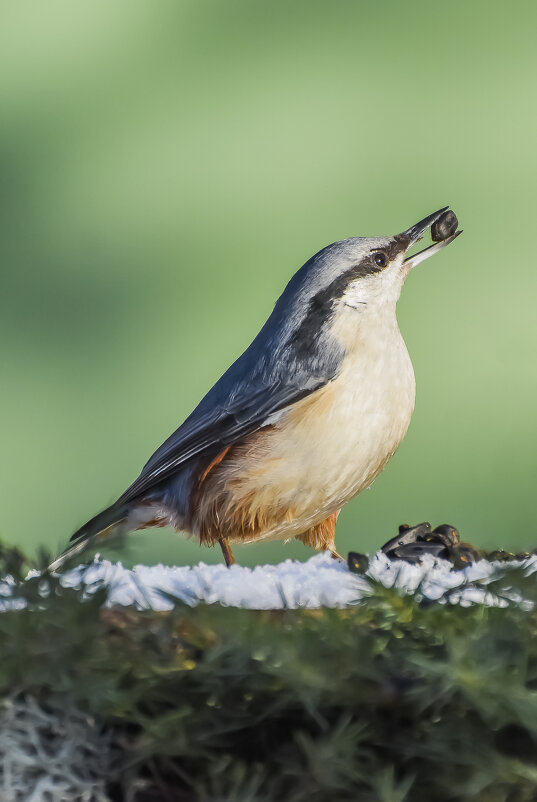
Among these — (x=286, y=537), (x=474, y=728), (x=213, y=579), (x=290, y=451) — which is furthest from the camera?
(x=286, y=537)

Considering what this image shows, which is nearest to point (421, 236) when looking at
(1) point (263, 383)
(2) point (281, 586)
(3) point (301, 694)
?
(1) point (263, 383)

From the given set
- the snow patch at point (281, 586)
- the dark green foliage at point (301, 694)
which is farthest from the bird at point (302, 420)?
the dark green foliage at point (301, 694)

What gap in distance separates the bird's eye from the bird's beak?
4 centimetres

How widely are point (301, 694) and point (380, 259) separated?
1.16m

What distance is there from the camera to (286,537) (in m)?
1.55

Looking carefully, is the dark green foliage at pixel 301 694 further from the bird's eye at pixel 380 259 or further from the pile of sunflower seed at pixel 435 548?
the bird's eye at pixel 380 259

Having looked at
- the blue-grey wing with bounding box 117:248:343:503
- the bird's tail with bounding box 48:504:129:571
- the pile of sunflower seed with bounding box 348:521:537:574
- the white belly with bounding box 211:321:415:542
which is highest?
the blue-grey wing with bounding box 117:248:343:503

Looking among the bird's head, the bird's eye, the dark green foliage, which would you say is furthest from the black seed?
the dark green foliage

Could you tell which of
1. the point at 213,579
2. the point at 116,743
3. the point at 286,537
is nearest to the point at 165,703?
the point at 116,743

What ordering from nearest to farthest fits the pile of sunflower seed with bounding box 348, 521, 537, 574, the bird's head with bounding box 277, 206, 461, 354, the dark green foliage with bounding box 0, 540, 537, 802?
the dark green foliage with bounding box 0, 540, 537, 802, the pile of sunflower seed with bounding box 348, 521, 537, 574, the bird's head with bounding box 277, 206, 461, 354

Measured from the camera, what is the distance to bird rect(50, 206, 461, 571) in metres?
1.39

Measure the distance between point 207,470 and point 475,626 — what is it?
95 centimetres

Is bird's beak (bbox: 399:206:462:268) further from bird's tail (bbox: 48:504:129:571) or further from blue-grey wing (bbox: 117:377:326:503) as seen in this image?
bird's tail (bbox: 48:504:129:571)

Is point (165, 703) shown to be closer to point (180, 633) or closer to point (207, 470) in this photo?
point (180, 633)
